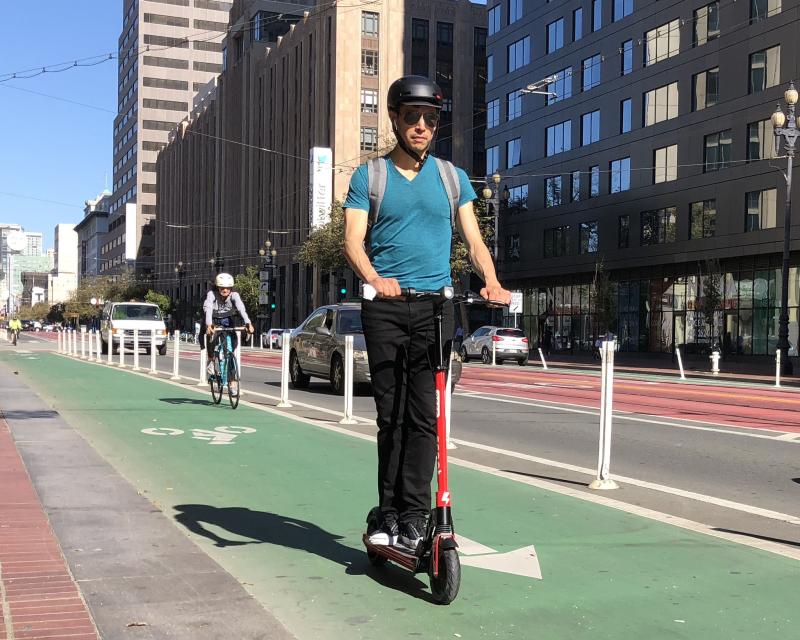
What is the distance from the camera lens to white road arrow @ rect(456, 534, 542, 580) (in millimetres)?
4466

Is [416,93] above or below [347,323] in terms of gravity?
above

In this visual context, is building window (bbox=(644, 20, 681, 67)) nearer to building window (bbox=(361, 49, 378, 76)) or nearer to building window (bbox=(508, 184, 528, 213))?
building window (bbox=(508, 184, 528, 213))

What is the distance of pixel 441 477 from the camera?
389 centimetres

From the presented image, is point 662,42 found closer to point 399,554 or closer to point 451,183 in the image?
point 451,183

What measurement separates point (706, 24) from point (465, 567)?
4119cm

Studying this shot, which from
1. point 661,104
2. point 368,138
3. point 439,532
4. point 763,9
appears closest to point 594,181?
point 661,104

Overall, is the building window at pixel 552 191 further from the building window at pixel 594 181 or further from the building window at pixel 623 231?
the building window at pixel 623 231

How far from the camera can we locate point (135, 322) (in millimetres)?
35062

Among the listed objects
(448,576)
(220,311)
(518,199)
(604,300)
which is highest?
(518,199)

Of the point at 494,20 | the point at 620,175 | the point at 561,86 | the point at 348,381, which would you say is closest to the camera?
the point at 348,381

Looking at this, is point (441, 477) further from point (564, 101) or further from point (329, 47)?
point (329, 47)

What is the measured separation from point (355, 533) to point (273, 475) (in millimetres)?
2120

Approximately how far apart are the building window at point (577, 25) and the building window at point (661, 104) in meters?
6.90

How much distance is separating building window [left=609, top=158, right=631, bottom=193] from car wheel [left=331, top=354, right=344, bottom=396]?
107 feet
